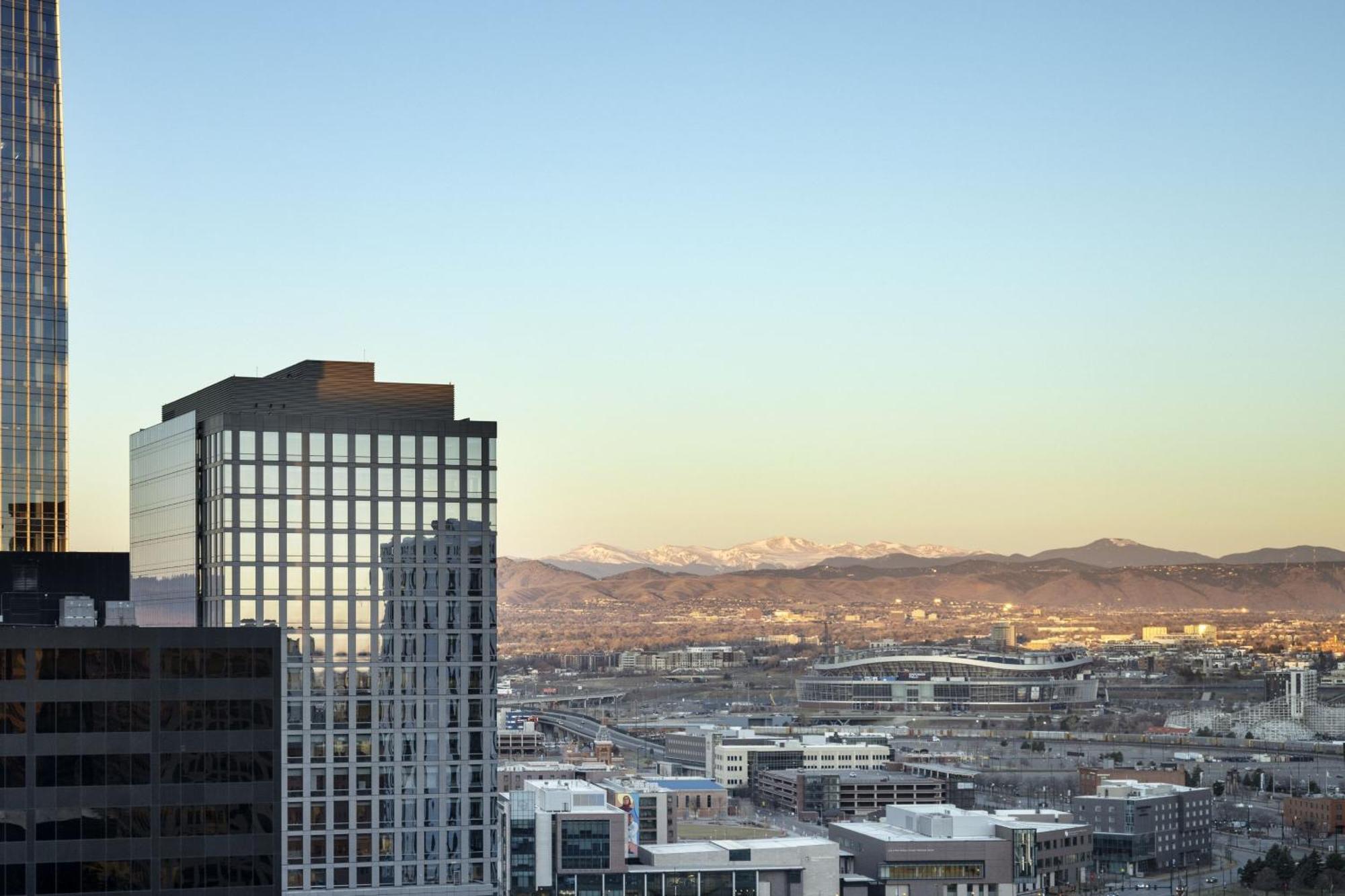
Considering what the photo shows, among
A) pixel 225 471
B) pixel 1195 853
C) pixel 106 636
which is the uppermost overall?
pixel 225 471

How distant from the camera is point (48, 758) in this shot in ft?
178

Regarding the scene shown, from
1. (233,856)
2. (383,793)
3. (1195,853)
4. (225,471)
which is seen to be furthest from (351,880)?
(1195,853)

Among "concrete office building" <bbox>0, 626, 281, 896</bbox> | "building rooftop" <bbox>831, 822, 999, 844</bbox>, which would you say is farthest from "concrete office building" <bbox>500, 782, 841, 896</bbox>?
"concrete office building" <bbox>0, 626, 281, 896</bbox>

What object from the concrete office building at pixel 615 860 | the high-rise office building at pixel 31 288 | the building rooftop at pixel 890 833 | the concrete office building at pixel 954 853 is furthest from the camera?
the high-rise office building at pixel 31 288

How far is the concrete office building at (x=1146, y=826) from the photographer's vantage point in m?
189

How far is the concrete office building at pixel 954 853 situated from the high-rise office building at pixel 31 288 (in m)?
77.2

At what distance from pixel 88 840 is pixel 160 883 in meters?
2.46

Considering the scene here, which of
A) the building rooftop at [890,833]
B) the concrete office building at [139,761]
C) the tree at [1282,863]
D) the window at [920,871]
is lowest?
the tree at [1282,863]

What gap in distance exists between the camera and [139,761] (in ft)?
180

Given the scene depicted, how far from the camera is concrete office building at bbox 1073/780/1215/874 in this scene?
619 feet

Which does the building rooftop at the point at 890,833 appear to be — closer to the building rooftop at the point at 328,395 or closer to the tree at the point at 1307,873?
the tree at the point at 1307,873

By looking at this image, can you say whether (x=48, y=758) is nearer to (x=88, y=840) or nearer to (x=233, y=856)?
(x=88, y=840)

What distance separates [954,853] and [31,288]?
310 ft

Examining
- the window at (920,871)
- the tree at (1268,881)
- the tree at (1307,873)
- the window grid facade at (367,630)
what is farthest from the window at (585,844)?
the tree at (1307,873)
